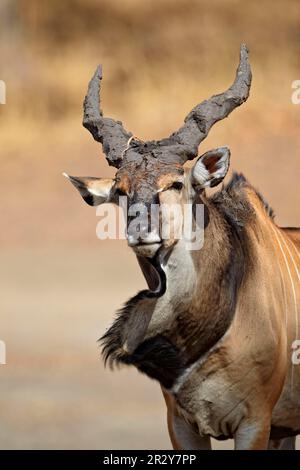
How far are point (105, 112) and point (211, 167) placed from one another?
44.3 feet

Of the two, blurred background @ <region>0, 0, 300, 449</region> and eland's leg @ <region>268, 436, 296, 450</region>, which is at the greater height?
blurred background @ <region>0, 0, 300, 449</region>

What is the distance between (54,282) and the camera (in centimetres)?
1895

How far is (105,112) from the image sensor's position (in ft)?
69.8

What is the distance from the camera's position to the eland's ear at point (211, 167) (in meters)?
7.77

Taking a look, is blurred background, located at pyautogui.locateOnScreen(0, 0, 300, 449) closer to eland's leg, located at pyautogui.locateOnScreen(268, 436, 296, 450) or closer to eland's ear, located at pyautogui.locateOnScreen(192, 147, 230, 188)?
eland's leg, located at pyautogui.locateOnScreen(268, 436, 296, 450)

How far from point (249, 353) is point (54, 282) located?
11.2 metres

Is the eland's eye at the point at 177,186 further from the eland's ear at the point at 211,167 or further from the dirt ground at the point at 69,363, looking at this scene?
the dirt ground at the point at 69,363

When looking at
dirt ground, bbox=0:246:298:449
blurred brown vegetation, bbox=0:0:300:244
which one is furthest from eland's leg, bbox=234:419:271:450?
blurred brown vegetation, bbox=0:0:300:244

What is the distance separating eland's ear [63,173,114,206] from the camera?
787 cm

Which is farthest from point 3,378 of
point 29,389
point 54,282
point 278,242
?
point 278,242

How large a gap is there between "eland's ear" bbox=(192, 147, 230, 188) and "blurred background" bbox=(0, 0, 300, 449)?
858 cm

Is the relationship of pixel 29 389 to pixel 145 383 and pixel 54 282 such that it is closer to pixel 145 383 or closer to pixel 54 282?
pixel 145 383

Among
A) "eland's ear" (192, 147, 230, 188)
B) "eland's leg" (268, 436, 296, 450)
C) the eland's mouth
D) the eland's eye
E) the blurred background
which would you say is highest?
the blurred background

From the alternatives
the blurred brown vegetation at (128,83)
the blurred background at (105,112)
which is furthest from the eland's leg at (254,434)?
the blurred brown vegetation at (128,83)
